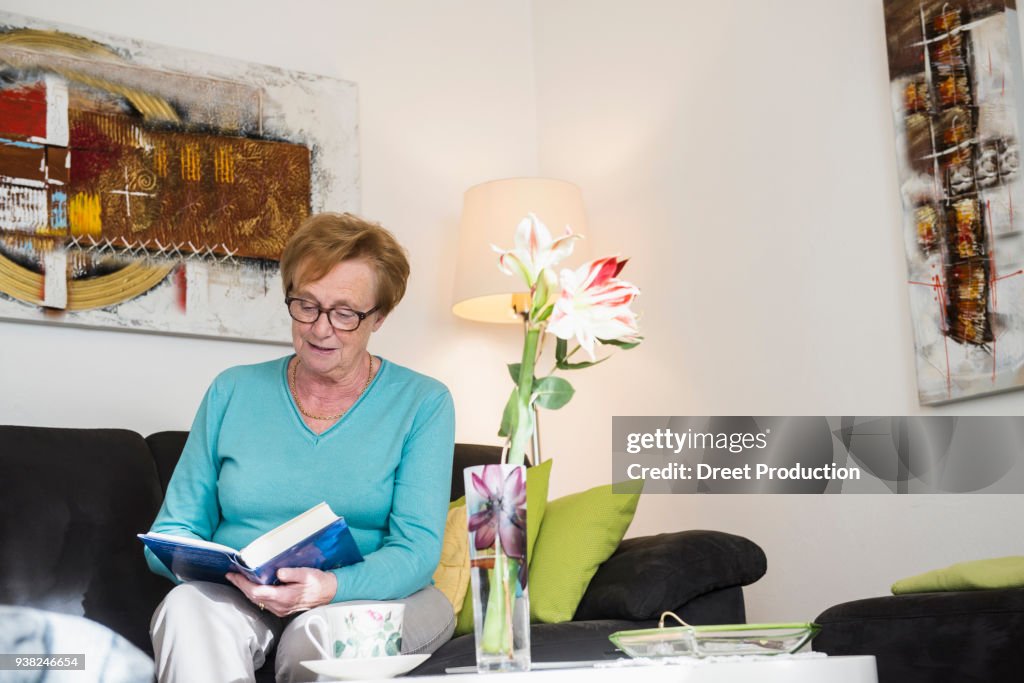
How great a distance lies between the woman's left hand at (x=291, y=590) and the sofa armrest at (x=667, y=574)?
0.75 meters

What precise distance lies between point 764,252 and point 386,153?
47.1 inches

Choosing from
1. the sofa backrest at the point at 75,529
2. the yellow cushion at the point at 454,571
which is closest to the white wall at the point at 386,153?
the sofa backrest at the point at 75,529

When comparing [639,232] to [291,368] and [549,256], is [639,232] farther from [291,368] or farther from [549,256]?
[549,256]

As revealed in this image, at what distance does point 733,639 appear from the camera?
123cm

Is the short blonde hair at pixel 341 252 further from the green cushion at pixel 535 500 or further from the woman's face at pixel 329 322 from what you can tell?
the green cushion at pixel 535 500

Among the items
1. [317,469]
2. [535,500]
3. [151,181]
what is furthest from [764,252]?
[151,181]

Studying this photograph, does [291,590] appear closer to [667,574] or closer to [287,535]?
[287,535]

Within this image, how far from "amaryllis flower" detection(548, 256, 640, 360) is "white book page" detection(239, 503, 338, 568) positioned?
438 millimetres

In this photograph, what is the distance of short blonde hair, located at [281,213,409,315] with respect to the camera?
196 centimetres

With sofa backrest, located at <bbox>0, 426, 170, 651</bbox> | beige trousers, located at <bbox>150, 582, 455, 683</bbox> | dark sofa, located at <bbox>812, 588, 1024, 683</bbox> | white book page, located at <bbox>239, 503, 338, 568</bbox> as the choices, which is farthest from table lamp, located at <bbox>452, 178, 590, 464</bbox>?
white book page, located at <bbox>239, 503, 338, 568</bbox>

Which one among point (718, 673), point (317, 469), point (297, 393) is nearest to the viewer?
point (718, 673)

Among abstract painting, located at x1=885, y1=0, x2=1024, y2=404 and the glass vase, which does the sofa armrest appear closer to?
abstract painting, located at x1=885, y1=0, x2=1024, y2=404

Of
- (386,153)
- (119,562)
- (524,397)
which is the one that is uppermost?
(386,153)

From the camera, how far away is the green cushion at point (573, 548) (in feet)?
7.38
